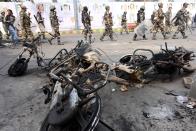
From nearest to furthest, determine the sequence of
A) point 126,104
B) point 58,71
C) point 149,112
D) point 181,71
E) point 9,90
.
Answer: point 58,71, point 149,112, point 126,104, point 9,90, point 181,71

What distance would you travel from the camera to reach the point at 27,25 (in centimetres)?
1413

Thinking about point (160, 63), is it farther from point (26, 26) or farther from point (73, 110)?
point (26, 26)

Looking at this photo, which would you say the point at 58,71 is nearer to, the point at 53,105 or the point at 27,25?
the point at 53,105

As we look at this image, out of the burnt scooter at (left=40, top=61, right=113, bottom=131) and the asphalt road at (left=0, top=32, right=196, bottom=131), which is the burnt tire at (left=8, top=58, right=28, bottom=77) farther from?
the burnt scooter at (left=40, top=61, right=113, bottom=131)

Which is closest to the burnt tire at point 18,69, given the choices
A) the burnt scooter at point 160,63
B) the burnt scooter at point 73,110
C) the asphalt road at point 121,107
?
the asphalt road at point 121,107

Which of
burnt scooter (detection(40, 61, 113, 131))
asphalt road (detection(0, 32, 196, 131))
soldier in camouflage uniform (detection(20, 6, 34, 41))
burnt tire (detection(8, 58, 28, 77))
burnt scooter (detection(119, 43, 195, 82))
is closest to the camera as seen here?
burnt scooter (detection(40, 61, 113, 131))

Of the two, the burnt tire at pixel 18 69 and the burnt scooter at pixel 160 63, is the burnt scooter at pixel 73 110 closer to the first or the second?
the burnt scooter at pixel 160 63

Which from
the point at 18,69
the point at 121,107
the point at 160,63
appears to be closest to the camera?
the point at 121,107

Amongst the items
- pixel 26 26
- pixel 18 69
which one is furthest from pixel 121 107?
pixel 26 26

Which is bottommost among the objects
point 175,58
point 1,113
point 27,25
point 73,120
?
point 1,113

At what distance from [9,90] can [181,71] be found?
5045 mm

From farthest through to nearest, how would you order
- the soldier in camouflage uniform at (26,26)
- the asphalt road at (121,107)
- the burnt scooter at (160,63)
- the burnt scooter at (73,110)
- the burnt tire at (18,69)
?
the soldier in camouflage uniform at (26,26)
the burnt tire at (18,69)
the burnt scooter at (160,63)
the asphalt road at (121,107)
the burnt scooter at (73,110)

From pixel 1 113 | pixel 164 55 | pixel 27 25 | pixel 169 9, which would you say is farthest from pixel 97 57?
pixel 169 9

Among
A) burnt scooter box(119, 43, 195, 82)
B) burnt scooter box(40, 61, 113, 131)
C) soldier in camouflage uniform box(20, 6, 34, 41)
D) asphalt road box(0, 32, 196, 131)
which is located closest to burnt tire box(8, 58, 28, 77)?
asphalt road box(0, 32, 196, 131)
